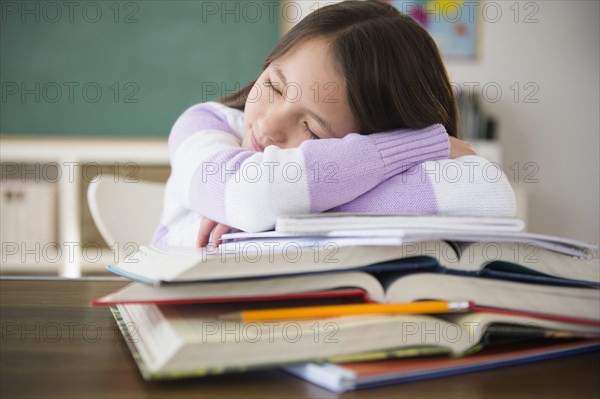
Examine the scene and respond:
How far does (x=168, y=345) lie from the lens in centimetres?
43

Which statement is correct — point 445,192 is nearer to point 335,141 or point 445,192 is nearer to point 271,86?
point 335,141

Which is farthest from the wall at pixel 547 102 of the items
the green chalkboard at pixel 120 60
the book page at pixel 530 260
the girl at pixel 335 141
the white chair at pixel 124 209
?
the book page at pixel 530 260

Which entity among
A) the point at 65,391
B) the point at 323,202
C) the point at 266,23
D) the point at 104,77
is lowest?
the point at 65,391

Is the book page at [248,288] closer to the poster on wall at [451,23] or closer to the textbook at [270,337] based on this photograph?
the textbook at [270,337]

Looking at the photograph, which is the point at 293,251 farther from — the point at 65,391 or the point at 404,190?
the point at 404,190

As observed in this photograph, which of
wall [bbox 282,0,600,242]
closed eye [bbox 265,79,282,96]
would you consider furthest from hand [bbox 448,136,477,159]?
wall [bbox 282,0,600,242]

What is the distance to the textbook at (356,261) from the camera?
457mm

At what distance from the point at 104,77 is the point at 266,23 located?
35.3 inches

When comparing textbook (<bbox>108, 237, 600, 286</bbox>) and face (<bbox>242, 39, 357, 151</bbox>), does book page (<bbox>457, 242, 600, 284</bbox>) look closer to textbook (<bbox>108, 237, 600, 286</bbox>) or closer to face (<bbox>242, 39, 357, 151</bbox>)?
textbook (<bbox>108, 237, 600, 286</bbox>)

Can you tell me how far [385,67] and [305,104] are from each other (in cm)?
13

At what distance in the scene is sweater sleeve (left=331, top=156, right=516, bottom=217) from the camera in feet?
2.48

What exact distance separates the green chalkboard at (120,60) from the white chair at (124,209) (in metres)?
2.19

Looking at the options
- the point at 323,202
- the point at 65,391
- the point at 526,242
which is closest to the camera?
the point at 65,391

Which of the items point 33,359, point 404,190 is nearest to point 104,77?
point 404,190
